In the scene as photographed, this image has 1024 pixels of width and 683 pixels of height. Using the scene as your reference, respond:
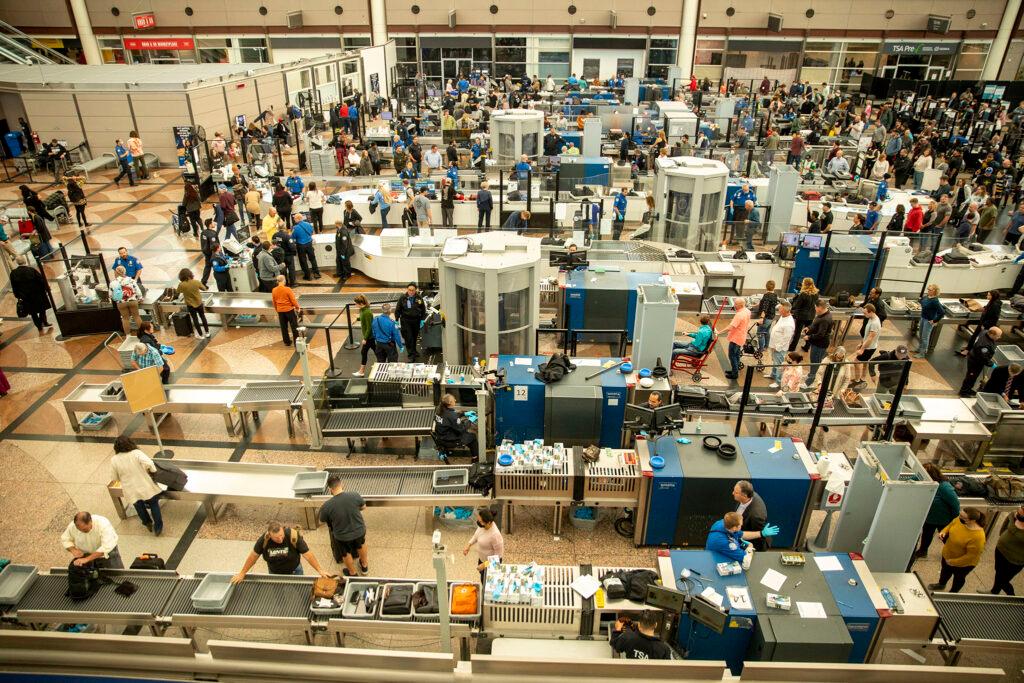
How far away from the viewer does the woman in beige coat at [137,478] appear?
7.16 metres

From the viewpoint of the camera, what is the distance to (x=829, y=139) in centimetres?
2347

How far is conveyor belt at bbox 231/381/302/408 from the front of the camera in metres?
9.13

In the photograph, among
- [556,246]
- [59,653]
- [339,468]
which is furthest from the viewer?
[556,246]

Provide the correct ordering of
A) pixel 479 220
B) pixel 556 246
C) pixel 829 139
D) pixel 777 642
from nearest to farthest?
pixel 777 642 → pixel 556 246 → pixel 479 220 → pixel 829 139

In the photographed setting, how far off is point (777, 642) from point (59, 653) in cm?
473

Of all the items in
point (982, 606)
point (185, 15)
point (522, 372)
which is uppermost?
point (185, 15)

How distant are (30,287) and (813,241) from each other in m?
14.2

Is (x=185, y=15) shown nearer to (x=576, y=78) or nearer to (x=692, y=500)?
(x=576, y=78)

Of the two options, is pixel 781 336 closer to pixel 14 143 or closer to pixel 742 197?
pixel 742 197

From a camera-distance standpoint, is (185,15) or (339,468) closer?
(339,468)

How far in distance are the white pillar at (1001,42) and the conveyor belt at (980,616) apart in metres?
36.9

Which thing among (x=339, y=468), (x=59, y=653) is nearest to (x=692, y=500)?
(x=339, y=468)

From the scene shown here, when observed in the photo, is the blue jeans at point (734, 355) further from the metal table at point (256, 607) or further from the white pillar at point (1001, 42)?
the white pillar at point (1001, 42)

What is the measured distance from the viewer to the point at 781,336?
977 centimetres
